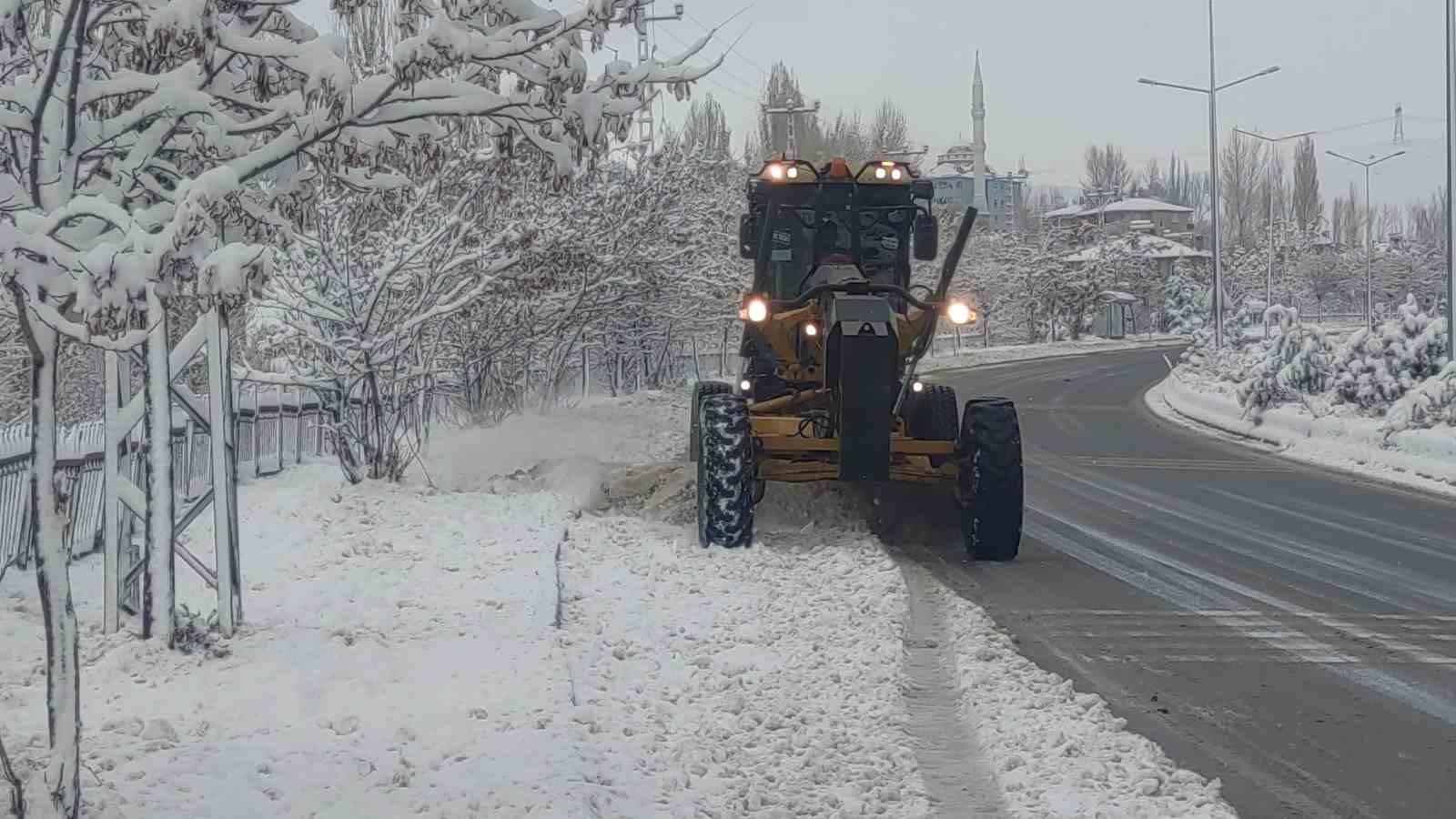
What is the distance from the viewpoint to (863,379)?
10.8 m

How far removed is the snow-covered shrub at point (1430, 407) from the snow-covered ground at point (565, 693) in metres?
11.0

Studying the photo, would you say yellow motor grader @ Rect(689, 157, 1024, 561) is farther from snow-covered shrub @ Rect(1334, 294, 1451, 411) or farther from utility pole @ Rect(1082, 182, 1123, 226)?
utility pole @ Rect(1082, 182, 1123, 226)

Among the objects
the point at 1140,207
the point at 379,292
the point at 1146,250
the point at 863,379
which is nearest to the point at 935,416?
the point at 863,379

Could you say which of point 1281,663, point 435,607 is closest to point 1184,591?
point 1281,663

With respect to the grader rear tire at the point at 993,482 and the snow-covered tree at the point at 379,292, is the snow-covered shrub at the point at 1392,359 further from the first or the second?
the snow-covered tree at the point at 379,292

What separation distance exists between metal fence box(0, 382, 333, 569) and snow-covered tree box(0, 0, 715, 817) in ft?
7.10

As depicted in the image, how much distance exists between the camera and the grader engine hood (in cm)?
1070

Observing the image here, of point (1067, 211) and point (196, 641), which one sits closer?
point (196, 641)

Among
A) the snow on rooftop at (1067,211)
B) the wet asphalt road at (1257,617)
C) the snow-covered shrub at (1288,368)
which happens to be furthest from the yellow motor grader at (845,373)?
the snow on rooftop at (1067,211)

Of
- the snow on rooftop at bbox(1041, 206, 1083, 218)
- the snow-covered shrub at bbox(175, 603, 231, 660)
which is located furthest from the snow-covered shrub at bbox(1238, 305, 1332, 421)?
the snow on rooftop at bbox(1041, 206, 1083, 218)

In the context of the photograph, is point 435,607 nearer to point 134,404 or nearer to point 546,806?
point 134,404

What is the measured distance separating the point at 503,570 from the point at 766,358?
3.19 meters

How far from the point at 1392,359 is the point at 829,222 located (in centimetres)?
1330

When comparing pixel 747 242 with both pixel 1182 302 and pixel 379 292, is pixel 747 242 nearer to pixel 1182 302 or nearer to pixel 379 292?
pixel 379 292
